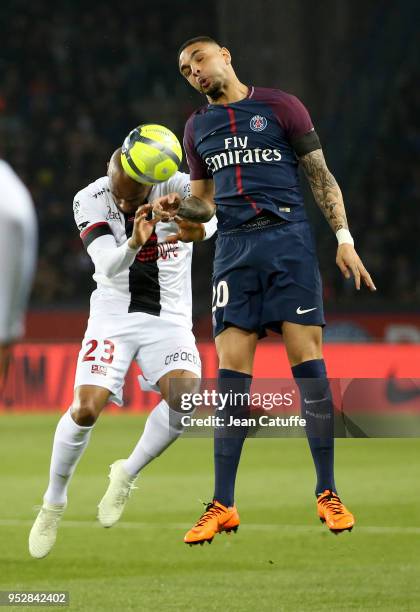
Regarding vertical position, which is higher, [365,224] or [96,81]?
[96,81]

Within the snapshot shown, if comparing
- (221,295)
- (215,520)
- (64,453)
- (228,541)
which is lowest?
(228,541)

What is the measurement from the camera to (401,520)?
335 inches

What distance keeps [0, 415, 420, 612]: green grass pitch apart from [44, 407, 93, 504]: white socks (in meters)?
0.44

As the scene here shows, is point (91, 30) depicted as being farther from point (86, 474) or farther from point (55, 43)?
point (86, 474)

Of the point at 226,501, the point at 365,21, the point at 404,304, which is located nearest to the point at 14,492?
the point at 226,501

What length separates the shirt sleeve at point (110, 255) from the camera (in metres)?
5.53

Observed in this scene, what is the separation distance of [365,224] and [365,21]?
3455 mm

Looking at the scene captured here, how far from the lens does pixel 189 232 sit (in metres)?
5.51

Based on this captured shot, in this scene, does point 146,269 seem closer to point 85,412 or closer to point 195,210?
Answer: point 85,412

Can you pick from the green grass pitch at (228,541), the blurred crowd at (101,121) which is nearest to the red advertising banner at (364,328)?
the blurred crowd at (101,121)

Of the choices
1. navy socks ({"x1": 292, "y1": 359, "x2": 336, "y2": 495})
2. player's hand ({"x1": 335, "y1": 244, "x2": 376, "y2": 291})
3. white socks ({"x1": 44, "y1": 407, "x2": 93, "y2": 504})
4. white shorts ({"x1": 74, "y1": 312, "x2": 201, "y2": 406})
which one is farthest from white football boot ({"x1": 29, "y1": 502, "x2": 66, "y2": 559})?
player's hand ({"x1": 335, "y1": 244, "x2": 376, "y2": 291})

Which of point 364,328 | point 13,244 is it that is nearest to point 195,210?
point 13,244

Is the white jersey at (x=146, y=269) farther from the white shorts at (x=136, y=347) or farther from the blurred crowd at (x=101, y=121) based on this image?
the blurred crowd at (x=101, y=121)

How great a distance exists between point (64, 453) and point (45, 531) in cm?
39
